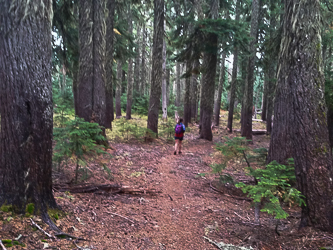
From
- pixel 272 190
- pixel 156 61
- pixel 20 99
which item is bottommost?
pixel 272 190

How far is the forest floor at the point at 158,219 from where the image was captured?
3.40 m

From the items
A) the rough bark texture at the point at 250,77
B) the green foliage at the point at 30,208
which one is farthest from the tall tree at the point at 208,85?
the green foliage at the point at 30,208

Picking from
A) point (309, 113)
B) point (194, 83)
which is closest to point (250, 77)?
point (194, 83)

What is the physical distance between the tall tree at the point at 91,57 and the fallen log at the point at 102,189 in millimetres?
3655

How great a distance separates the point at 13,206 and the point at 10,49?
6.94 ft

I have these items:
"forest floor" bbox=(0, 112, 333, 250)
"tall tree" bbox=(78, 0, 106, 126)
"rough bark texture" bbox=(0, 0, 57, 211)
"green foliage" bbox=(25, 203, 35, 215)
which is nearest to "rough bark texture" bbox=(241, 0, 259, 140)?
"forest floor" bbox=(0, 112, 333, 250)

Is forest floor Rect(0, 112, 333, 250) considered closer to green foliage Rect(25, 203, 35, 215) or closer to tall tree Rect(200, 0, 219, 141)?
green foliage Rect(25, 203, 35, 215)

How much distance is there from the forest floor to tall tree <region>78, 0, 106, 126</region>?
2.22 metres

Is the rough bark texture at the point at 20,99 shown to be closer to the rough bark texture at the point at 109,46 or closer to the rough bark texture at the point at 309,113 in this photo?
the rough bark texture at the point at 309,113

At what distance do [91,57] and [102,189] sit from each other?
5.21 m

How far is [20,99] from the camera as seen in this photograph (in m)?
3.12

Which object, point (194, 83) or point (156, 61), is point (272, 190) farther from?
point (194, 83)

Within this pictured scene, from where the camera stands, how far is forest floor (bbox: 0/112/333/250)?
3396mm


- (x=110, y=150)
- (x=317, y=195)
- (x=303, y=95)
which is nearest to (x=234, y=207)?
(x=317, y=195)
